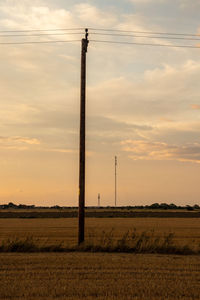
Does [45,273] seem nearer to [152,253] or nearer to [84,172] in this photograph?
[152,253]

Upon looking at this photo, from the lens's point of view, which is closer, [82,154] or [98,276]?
[98,276]

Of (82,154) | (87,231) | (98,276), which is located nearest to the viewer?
(98,276)

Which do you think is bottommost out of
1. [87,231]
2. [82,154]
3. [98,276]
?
[98,276]

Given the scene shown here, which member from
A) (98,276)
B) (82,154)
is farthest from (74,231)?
(98,276)

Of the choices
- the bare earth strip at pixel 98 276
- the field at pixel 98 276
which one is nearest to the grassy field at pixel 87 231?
the field at pixel 98 276

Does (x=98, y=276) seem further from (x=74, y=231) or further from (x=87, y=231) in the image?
(x=74, y=231)

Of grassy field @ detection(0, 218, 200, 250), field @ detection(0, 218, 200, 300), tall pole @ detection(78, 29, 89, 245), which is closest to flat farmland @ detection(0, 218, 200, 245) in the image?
grassy field @ detection(0, 218, 200, 250)

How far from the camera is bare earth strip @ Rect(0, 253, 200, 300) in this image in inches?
450

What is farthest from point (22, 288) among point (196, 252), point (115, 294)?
point (196, 252)

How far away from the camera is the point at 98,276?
13562 mm

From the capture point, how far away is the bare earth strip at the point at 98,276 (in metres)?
11.4

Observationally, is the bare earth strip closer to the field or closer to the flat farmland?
the field

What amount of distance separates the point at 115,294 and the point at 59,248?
331 inches

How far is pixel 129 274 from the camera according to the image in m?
13.9
